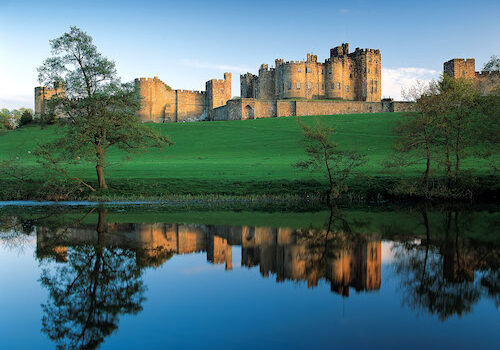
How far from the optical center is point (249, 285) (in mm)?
10281

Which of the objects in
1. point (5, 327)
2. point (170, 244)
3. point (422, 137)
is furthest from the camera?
point (422, 137)

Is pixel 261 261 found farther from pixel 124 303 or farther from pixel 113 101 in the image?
pixel 113 101

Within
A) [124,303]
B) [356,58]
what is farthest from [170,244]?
[356,58]

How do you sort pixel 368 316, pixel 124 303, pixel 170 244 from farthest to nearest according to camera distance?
1. pixel 170 244
2. pixel 124 303
3. pixel 368 316

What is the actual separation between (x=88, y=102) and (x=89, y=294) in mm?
17032

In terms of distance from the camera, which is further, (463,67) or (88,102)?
(463,67)

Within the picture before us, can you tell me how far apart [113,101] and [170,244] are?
42.9 feet

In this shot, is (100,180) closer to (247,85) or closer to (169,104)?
(169,104)

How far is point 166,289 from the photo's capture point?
386 inches

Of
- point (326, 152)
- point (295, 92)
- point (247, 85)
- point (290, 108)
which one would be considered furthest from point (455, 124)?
point (247, 85)

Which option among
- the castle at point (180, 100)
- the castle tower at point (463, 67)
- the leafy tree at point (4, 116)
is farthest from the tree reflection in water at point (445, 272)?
the leafy tree at point (4, 116)

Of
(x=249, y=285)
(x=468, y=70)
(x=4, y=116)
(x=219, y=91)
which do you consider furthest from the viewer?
(x=4, y=116)

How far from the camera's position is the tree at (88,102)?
960 inches

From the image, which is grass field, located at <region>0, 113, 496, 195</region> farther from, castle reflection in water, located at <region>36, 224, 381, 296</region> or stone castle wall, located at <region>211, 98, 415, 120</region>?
castle reflection in water, located at <region>36, 224, 381, 296</region>
